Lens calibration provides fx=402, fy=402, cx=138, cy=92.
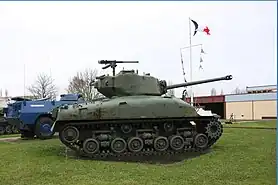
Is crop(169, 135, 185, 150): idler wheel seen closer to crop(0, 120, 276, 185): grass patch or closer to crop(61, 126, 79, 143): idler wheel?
crop(0, 120, 276, 185): grass patch

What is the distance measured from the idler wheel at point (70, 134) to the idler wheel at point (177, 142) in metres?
3.30

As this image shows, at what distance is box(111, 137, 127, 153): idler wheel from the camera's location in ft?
44.5

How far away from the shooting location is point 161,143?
551 inches

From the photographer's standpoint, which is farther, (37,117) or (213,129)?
(37,117)

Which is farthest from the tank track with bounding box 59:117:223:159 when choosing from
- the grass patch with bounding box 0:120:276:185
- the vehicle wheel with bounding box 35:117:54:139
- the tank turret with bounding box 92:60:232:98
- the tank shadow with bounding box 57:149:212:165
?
the vehicle wheel with bounding box 35:117:54:139

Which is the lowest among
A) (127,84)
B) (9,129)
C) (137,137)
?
(9,129)

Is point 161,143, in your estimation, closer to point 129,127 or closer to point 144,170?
point 129,127

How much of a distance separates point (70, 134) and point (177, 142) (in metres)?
3.75

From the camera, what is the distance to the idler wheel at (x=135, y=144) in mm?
13703

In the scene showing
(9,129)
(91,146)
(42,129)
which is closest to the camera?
(91,146)

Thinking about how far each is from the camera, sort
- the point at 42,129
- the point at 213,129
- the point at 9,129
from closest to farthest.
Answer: the point at 213,129, the point at 42,129, the point at 9,129

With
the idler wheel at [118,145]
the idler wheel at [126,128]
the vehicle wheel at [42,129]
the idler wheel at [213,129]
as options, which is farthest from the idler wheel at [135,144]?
the vehicle wheel at [42,129]

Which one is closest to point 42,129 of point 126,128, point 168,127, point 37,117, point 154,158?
point 37,117

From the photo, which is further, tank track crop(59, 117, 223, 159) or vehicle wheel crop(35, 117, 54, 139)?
vehicle wheel crop(35, 117, 54, 139)
